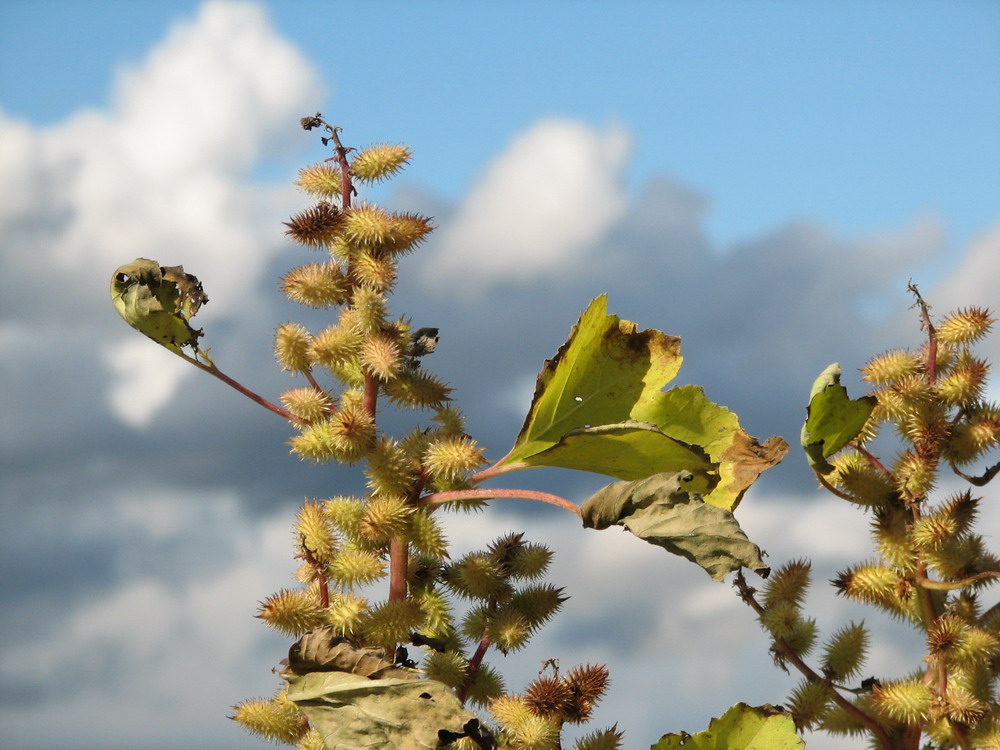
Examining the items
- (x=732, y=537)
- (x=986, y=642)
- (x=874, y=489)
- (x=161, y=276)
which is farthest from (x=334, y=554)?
(x=986, y=642)

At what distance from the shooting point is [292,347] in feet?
12.2

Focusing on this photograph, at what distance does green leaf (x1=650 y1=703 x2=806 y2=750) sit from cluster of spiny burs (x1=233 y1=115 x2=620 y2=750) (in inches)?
9.3

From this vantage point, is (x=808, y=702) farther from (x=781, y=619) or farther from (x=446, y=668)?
(x=446, y=668)

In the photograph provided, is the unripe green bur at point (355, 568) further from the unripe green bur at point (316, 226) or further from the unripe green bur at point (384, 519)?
the unripe green bur at point (316, 226)

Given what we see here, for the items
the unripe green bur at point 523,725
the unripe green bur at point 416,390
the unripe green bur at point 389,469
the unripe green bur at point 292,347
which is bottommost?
the unripe green bur at point 523,725

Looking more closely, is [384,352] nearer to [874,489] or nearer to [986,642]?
[874,489]

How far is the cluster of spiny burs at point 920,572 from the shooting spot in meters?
4.05

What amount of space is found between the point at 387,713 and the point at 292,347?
3.73 feet

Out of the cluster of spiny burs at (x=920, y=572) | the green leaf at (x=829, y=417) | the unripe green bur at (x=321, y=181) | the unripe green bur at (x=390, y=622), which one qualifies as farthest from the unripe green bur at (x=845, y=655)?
the unripe green bur at (x=321, y=181)

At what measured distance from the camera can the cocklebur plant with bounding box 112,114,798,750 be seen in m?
3.24

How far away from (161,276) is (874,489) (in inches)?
94.3

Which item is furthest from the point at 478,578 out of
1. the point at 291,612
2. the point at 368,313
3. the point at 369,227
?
the point at 369,227

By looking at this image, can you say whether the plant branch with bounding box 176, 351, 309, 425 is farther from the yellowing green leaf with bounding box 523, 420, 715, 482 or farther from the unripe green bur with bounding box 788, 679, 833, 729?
the unripe green bur with bounding box 788, 679, 833, 729

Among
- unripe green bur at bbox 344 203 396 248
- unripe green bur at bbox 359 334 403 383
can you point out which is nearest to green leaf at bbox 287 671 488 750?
unripe green bur at bbox 359 334 403 383
